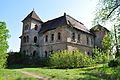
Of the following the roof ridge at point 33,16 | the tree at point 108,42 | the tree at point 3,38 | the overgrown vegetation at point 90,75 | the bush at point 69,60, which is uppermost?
the roof ridge at point 33,16

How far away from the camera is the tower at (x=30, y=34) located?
5009cm

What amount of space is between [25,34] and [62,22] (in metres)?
10.5

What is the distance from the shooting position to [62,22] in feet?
149

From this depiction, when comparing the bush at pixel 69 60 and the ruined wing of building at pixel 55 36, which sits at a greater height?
the ruined wing of building at pixel 55 36

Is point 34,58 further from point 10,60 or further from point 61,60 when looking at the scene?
point 61,60

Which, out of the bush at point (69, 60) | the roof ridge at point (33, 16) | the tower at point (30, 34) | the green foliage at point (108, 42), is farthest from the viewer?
the roof ridge at point (33, 16)

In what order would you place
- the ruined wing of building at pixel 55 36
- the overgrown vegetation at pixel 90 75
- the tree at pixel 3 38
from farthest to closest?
the ruined wing of building at pixel 55 36 < the overgrown vegetation at pixel 90 75 < the tree at pixel 3 38

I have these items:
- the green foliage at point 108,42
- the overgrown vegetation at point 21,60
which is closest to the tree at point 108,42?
the green foliage at point 108,42

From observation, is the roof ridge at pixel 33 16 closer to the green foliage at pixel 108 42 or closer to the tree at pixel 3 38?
the green foliage at pixel 108 42

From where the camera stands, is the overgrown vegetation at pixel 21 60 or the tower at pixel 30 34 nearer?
the overgrown vegetation at pixel 21 60

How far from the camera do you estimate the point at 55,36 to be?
45531 mm

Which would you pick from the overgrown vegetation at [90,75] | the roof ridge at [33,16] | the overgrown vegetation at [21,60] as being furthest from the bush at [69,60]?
the roof ridge at [33,16]

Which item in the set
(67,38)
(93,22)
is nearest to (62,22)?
(67,38)

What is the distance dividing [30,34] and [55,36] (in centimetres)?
741
